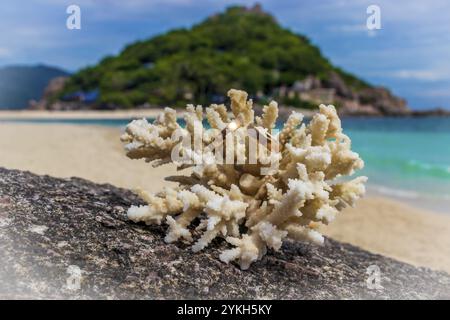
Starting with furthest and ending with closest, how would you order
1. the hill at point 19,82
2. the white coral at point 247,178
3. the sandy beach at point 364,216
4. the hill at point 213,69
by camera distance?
the hill at point 213,69 → the sandy beach at point 364,216 → the hill at point 19,82 → the white coral at point 247,178

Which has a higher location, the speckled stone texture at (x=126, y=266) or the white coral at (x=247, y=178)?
the white coral at (x=247, y=178)

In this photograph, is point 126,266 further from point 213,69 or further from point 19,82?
point 213,69

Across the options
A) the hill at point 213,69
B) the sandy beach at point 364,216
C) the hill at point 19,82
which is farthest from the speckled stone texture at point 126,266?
the hill at point 213,69

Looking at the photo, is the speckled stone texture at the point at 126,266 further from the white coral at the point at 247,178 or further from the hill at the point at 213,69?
the hill at the point at 213,69

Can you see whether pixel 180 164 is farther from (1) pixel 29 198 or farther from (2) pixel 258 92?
(2) pixel 258 92

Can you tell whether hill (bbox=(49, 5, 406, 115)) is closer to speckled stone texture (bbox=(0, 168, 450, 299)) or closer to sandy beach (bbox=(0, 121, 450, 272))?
sandy beach (bbox=(0, 121, 450, 272))

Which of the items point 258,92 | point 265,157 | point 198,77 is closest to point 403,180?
point 265,157

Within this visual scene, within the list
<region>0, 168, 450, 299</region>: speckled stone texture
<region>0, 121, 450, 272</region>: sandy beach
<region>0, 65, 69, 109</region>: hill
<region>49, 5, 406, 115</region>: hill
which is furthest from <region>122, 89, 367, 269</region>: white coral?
<region>49, 5, 406, 115</region>: hill
